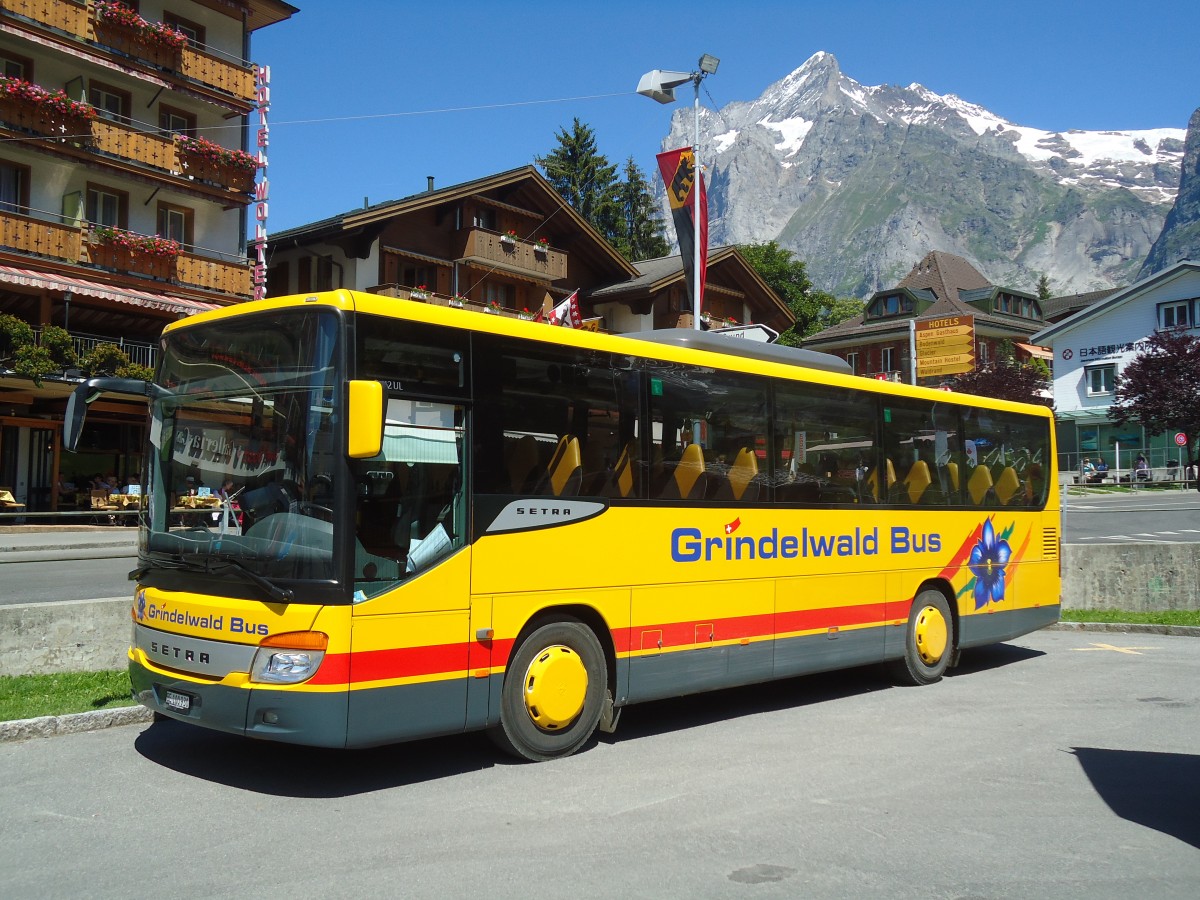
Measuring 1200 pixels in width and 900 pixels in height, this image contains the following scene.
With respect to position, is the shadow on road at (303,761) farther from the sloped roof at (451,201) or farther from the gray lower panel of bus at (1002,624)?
the sloped roof at (451,201)

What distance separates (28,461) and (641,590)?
26.6 meters

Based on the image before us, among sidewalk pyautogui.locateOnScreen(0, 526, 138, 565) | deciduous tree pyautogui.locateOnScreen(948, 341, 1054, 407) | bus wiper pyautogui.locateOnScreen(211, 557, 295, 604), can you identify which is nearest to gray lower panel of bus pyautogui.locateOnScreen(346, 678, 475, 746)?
bus wiper pyautogui.locateOnScreen(211, 557, 295, 604)

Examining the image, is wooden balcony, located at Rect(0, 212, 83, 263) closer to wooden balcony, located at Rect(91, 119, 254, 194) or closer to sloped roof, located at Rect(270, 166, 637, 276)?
wooden balcony, located at Rect(91, 119, 254, 194)

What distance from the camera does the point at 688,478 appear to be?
344 inches

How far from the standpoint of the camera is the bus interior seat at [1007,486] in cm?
1251

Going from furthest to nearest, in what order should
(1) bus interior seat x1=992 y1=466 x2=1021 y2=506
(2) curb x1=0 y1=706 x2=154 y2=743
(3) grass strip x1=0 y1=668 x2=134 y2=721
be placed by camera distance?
(1) bus interior seat x1=992 y1=466 x2=1021 y2=506, (3) grass strip x1=0 y1=668 x2=134 y2=721, (2) curb x1=0 y1=706 x2=154 y2=743

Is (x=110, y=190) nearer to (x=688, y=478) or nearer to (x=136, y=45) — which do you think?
(x=136, y=45)

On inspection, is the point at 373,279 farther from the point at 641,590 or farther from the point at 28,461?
the point at 641,590

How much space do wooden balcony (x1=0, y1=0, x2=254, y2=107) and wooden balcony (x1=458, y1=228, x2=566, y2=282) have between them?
832 cm

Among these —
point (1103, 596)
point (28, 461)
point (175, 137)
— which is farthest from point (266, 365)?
point (175, 137)

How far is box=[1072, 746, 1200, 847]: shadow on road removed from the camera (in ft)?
19.9

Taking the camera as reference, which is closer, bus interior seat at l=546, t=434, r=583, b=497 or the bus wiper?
the bus wiper

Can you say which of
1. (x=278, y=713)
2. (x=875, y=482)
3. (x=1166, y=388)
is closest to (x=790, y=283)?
(x=1166, y=388)

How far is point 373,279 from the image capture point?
35.0m
